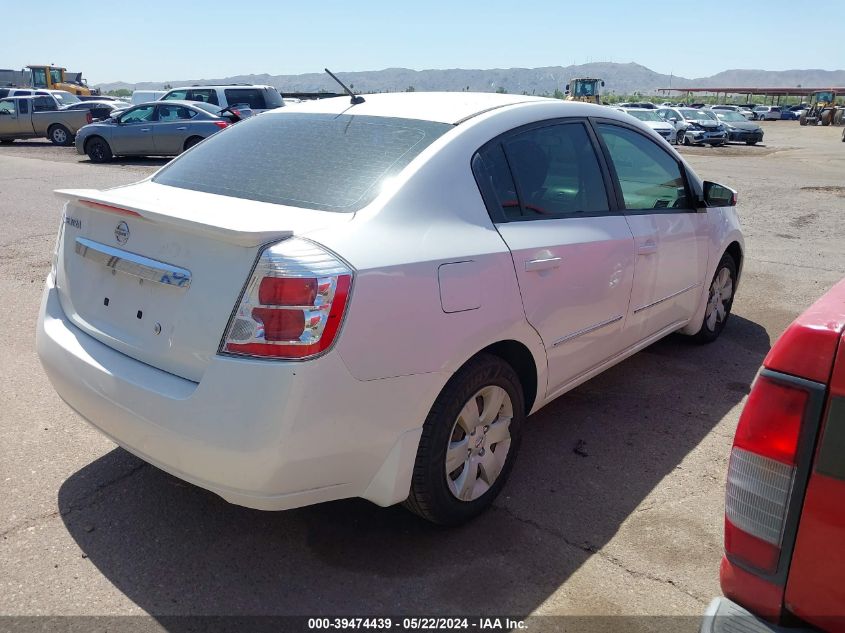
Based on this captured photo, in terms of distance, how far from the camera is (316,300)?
2.43 meters

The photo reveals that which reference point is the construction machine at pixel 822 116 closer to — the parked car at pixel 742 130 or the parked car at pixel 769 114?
the parked car at pixel 769 114

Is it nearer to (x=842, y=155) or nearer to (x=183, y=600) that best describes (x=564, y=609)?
(x=183, y=600)

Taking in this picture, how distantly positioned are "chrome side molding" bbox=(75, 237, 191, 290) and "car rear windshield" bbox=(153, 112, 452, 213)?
0.52 m

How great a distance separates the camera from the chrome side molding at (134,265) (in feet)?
8.63

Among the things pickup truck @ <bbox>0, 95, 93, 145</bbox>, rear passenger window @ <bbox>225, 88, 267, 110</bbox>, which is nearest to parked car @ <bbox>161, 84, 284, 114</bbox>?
rear passenger window @ <bbox>225, 88, 267, 110</bbox>

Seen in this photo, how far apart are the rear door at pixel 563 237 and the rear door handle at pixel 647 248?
0.11 meters

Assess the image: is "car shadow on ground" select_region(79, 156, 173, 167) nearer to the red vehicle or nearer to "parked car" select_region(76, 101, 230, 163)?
"parked car" select_region(76, 101, 230, 163)

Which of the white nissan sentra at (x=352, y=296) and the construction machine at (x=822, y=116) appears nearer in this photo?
the white nissan sentra at (x=352, y=296)

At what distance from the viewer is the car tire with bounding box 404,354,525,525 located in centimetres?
284

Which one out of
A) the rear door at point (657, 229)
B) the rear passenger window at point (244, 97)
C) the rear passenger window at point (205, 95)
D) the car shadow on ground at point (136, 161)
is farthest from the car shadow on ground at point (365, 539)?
the rear passenger window at point (205, 95)

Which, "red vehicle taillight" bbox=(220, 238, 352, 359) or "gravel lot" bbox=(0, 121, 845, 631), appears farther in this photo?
"gravel lot" bbox=(0, 121, 845, 631)

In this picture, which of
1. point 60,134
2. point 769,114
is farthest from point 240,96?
point 769,114

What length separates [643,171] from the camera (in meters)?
4.41

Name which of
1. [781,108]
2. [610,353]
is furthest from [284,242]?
[781,108]
